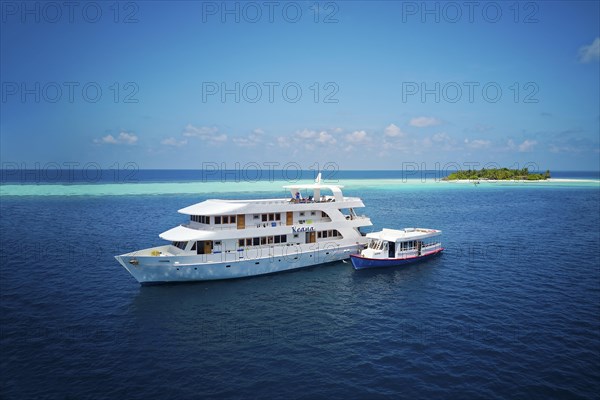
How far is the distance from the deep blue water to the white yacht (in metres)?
1.63

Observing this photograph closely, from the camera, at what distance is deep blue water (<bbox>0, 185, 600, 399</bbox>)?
19344 millimetres

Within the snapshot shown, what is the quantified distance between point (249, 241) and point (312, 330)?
15239 millimetres

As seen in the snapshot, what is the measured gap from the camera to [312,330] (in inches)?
1014

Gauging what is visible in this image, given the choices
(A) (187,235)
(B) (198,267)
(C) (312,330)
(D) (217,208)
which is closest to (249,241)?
(D) (217,208)

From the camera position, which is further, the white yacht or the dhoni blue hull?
the dhoni blue hull

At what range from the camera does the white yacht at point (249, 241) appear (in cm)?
3478

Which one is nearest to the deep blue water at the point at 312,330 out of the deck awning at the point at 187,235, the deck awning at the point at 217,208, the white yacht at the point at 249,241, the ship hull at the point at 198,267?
the ship hull at the point at 198,267

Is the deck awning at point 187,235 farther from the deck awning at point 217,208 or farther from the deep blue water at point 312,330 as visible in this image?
the deep blue water at point 312,330

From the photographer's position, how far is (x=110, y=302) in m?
31.0

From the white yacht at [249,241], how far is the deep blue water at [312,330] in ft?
5.35

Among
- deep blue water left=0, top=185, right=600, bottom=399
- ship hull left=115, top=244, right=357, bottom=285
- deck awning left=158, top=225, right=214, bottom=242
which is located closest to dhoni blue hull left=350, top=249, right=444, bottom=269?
deep blue water left=0, top=185, right=600, bottom=399

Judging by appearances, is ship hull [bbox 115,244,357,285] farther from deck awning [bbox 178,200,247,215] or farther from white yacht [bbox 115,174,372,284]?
deck awning [bbox 178,200,247,215]

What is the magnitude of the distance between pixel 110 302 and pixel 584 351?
35.2 m

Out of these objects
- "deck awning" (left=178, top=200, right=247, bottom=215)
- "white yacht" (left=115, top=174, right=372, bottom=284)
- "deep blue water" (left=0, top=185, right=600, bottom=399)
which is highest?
"deck awning" (left=178, top=200, right=247, bottom=215)
